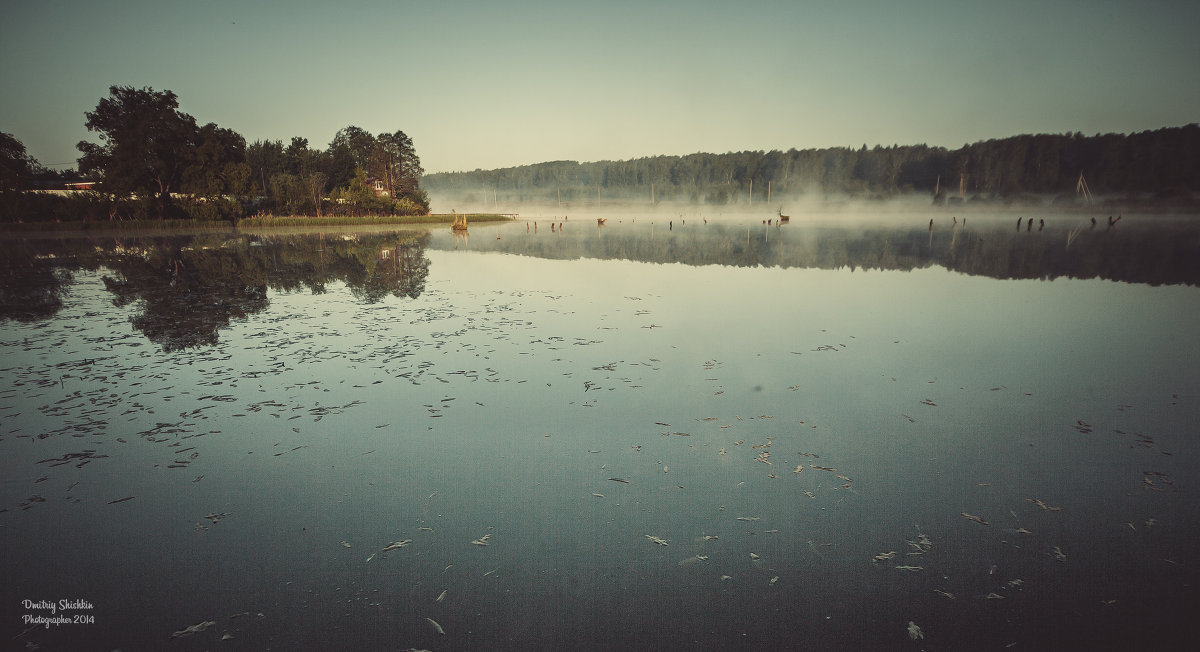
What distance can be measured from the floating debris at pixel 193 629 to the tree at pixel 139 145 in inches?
3982

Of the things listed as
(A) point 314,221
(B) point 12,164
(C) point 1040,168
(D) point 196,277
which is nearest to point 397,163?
(A) point 314,221

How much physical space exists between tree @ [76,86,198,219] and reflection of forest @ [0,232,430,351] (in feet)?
122

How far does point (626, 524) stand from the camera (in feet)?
20.9

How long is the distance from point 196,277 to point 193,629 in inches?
1184

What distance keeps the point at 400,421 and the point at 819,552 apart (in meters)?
7.66

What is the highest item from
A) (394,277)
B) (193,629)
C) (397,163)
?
(397,163)

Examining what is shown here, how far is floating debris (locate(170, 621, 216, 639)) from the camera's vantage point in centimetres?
464

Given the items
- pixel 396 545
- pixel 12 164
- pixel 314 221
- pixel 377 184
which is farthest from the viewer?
pixel 377 184

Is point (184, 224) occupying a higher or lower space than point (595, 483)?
higher

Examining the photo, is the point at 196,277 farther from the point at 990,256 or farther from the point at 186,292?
the point at 990,256

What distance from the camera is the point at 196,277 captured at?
27359mm

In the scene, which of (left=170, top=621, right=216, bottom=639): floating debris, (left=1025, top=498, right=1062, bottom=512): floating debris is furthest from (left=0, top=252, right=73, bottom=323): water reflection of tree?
(left=1025, top=498, right=1062, bottom=512): floating debris

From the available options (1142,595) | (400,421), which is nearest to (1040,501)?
(1142,595)

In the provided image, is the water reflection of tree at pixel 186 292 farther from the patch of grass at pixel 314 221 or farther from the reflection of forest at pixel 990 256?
the patch of grass at pixel 314 221
